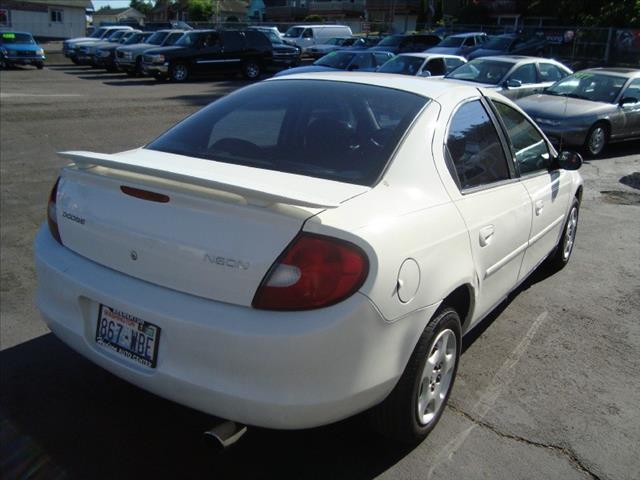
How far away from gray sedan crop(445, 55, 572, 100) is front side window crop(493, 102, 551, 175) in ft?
28.9

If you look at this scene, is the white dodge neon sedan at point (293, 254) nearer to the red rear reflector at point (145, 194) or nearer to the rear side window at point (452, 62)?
the red rear reflector at point (145, 194)

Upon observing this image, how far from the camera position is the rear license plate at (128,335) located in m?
2.72

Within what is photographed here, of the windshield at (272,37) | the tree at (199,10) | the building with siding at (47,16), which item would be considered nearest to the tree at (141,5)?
the tree at (199,10)

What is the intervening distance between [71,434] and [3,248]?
10.5 feet

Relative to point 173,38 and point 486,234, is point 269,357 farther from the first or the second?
point 173,38

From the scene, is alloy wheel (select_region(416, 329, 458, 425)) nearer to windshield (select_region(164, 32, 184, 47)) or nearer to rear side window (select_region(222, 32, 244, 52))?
rear side window (select_region(222, 32, 244, 52))

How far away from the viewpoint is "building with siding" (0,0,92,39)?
56.3 meters

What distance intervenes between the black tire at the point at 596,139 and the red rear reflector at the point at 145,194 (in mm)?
10040

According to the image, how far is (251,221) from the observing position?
2.60 meters

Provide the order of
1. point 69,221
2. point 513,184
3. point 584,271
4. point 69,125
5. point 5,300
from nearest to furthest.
→ point 69,221
point 513,184
point 5,300
point 584,271
point 69,125

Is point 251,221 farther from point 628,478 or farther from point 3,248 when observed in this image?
point 3,248

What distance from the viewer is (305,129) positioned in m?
3.56

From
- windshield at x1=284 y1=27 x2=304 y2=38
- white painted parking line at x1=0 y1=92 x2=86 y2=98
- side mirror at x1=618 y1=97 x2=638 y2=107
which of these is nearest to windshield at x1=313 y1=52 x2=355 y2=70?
white painted parking line at x1=0 y1=92 x2=86 y2=98

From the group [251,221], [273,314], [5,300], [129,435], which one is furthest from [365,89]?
[5,300]
